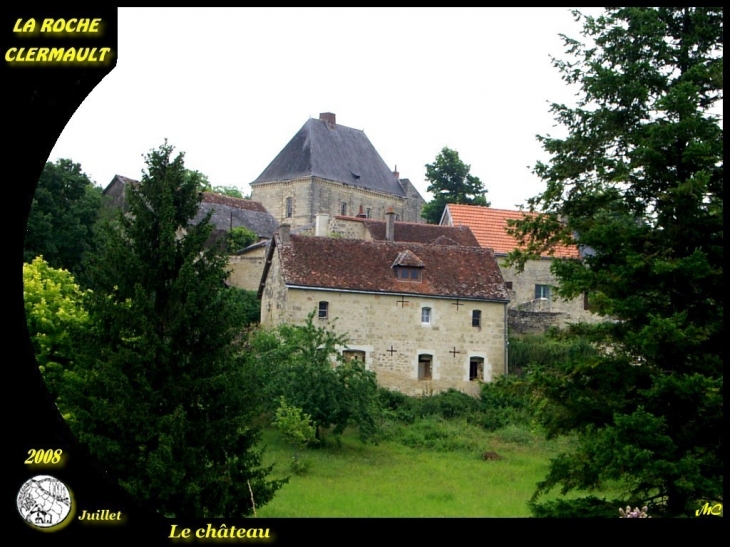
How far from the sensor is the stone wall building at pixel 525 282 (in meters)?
37.5

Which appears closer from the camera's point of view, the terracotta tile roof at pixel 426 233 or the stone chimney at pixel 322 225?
the terracotta tile roof at pixel 426 233

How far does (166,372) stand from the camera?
14477 millimetres

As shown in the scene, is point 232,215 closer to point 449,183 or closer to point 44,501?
point 449,183

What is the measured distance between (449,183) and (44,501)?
196ft

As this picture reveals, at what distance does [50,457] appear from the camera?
25.9ft

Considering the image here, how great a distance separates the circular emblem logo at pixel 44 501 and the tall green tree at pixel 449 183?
58057mm

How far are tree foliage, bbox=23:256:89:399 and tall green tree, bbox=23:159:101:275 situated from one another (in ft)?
38.5

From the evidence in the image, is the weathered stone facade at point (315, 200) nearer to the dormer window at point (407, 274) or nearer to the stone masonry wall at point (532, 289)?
the stone masonry wall at point (532, 289)

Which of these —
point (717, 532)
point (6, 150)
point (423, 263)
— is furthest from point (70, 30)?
point (423, 263)

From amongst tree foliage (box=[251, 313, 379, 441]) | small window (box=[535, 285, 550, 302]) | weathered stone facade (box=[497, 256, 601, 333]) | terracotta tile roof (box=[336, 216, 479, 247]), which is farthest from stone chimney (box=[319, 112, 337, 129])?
tree foliage (box=[251, 313, 379, 441])

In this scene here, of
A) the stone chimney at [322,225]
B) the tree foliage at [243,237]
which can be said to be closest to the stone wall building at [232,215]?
the tree foliage at [243,237]

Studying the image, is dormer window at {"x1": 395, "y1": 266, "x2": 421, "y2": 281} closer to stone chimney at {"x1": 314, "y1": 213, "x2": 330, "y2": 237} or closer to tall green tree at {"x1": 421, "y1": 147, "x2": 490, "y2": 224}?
stone chimney at {"x1": 314, "y1": 213, "x2": 330, "y2": 237}

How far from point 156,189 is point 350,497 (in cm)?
984

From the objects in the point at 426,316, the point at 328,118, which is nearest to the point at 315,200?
the point at 328,118
